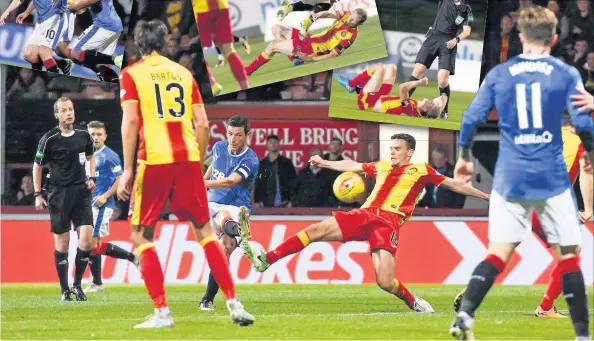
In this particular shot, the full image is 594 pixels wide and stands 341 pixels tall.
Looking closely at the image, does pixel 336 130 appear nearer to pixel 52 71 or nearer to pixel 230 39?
pixel 230 39

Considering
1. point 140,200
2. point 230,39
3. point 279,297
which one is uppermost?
point 230,39

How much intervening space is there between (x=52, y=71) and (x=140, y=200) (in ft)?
28.8

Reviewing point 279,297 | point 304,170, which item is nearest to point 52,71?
point 304,170

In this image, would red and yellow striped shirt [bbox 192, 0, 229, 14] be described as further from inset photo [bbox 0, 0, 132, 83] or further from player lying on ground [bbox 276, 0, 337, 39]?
inset photo [bbox 0, 0, 132, 83]

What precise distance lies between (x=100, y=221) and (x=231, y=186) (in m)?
2.96

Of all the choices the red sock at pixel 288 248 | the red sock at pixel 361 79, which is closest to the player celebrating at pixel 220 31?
the red sock at pixel 361 79

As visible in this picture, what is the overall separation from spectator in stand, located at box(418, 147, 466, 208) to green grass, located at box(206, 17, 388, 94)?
168cm

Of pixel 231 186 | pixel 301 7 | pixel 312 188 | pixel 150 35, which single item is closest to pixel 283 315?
pixel 231 186

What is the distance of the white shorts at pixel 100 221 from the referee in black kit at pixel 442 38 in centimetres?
471

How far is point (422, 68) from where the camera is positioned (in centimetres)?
1603

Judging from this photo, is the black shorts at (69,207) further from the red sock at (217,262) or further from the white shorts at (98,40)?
the white shorts at (98,40)

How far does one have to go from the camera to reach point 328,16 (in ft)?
54.0

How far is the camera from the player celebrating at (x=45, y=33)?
16.4 meters

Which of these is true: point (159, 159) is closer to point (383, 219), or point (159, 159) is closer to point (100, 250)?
point (383, 219)
